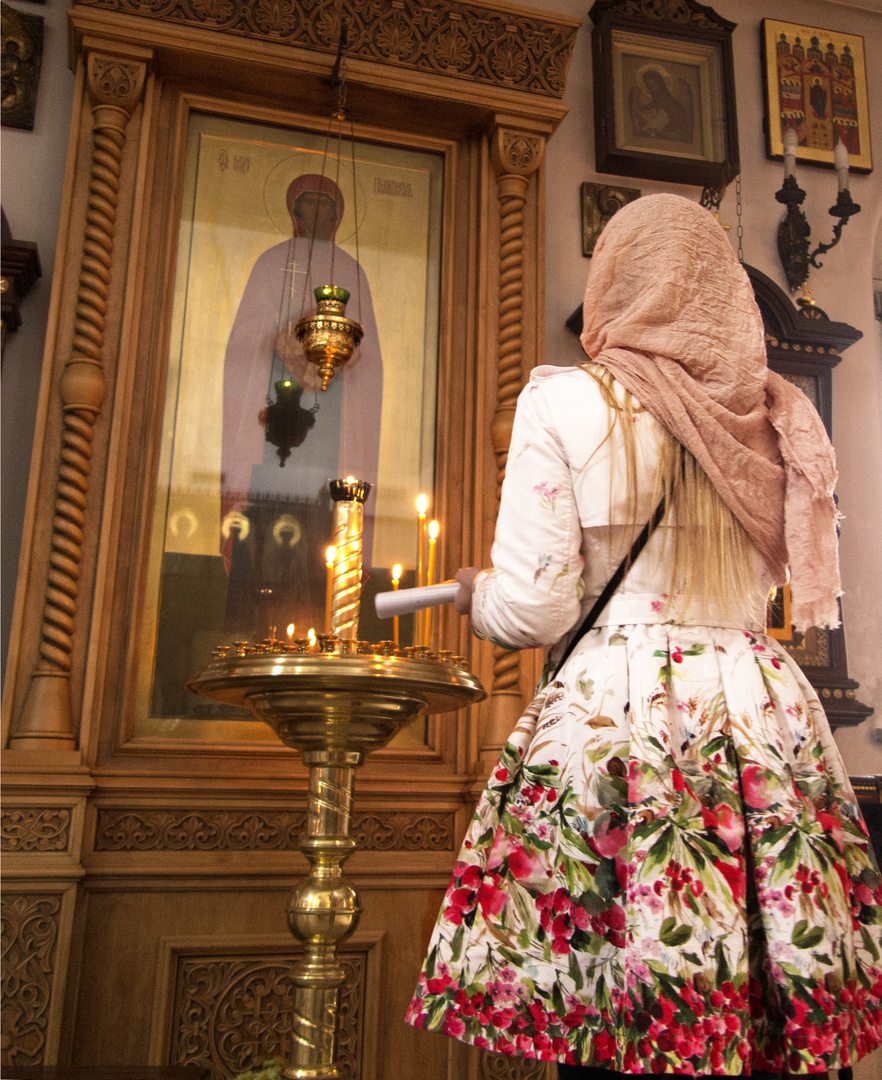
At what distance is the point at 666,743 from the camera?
1197mm

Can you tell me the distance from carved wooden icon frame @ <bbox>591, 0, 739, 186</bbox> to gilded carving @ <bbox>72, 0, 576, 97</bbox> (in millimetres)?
358

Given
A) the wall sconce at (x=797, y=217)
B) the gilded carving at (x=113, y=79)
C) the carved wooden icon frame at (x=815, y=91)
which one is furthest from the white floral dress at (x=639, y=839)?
the carved wooden icon frame at (x=815, y=91)

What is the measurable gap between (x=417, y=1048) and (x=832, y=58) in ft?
11.2

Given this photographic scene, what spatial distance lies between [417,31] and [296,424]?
3.77 feet

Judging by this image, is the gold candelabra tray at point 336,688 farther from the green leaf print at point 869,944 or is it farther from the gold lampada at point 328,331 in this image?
the gold lampada at point 328,331

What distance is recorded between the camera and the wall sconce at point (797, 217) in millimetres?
3191

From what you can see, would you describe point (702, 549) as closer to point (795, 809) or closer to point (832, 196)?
point (795, 809)

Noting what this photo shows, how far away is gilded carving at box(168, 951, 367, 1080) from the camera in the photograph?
2209 mm

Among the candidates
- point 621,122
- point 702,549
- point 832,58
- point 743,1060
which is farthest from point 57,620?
point 832,58

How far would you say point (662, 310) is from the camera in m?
1.35

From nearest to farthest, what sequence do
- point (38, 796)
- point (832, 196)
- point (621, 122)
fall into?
1. point (38, 796)
2. point (621, 122)
3. point (832, 196)

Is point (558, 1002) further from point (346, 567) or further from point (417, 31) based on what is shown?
point (417, 31)

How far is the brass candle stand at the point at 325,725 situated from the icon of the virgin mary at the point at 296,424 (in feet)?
2.34

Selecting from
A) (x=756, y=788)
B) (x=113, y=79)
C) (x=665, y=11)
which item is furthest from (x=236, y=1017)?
(x=665, y=11)
